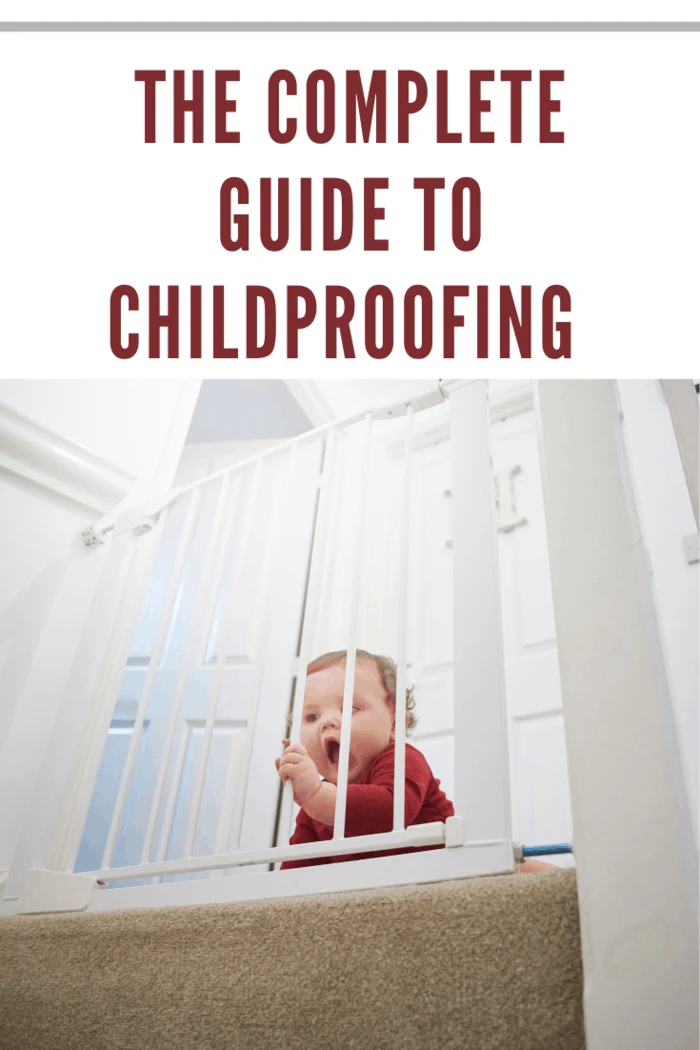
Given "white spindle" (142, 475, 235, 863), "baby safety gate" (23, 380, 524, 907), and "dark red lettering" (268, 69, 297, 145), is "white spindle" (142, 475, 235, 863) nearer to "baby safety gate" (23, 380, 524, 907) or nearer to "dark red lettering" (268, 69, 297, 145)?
"baby safety gate" (23, 380, 524, 907)

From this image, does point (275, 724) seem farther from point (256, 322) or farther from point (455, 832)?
point (455, 832)

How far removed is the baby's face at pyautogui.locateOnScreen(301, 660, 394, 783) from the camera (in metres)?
1.09

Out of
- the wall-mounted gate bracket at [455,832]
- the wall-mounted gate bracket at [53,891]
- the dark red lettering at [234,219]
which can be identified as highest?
the dark red lettering at [234,219]

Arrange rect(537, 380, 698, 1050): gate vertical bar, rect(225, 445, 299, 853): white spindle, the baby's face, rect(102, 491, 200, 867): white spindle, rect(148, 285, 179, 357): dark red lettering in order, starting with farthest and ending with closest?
1. rect(148, 285, 179, 357): dark red lettering
2. the baby's face
3. rect(102, 491, 200, 867): white spindle
4. rect(225, 445, 299, 853): white spindle
5. rect(537, 380, 698, 1050): gate vertical bar

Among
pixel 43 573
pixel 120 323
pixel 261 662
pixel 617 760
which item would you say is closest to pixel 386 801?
pixel 261 662

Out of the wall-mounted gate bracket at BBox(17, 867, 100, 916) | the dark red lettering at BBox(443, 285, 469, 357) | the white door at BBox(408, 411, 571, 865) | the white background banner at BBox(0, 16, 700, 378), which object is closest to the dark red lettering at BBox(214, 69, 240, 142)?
the white background banner at BBox(0, 16, 700, 378)

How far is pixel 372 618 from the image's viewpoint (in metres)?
2.16

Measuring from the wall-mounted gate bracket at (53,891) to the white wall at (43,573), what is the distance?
0.44ft

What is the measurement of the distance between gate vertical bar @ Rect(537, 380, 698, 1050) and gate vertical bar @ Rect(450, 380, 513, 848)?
0.12 m

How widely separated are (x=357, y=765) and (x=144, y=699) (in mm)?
369

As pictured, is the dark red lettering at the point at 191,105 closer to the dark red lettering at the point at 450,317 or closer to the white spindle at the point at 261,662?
the dark red lettering at the point at 450,317

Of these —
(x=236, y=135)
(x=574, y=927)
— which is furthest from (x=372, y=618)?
(x=574, y=927)

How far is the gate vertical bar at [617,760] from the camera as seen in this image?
13.7 inches

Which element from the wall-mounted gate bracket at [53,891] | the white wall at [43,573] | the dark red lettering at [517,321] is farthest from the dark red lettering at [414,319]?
the wall-mounted gate bracket at [53,891]
